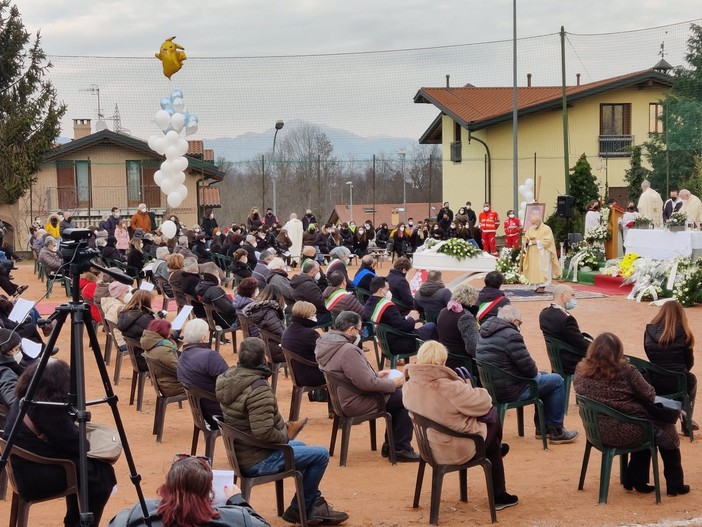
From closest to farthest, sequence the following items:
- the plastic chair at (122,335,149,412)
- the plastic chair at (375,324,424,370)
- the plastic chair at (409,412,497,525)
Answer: the plastic chair at (409,412,497,525), the plastic chair at (122,335,149,412), the plastic chair at (375,324,424,370)

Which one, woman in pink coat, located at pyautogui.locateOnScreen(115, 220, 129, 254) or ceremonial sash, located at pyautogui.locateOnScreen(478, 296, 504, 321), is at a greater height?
woman in pink coat, located at pyautogui.locateOnScreen(115, 220, 129, 254)

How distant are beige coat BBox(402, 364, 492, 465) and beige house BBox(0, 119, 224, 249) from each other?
29240 millimetres

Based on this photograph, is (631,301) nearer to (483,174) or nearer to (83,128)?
(483,174)

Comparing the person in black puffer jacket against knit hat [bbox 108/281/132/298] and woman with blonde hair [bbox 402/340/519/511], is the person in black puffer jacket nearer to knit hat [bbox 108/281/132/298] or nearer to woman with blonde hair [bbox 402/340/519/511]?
knit hat [bbox 108/281/132/298]

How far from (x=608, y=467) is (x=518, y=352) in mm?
1580

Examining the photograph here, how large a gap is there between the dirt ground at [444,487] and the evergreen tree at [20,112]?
1013 inches

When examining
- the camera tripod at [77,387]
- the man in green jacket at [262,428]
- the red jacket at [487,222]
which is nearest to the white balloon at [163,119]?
the red jacket at [487,222]

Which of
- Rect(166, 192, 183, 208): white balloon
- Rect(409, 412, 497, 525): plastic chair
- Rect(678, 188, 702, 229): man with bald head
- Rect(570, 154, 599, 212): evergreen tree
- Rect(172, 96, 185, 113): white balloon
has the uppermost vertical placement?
Rect(172, 96, 185, 113): white balloon

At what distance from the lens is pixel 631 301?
1889cm

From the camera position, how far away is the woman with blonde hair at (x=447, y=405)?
6.58 metres

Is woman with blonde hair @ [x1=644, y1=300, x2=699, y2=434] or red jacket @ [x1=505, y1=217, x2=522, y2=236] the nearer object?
woman with blonde hair @ [x1=644, y1=300, x2=699, y2=434]

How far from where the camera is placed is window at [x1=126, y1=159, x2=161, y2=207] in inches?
1443

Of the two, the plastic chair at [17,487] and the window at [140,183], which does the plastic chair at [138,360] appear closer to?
the plastic chair at [17,487]

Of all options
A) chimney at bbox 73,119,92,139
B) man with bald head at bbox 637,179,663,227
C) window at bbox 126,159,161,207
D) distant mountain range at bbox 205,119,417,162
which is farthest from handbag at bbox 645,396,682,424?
chimney at bbox 73,119,92,139
